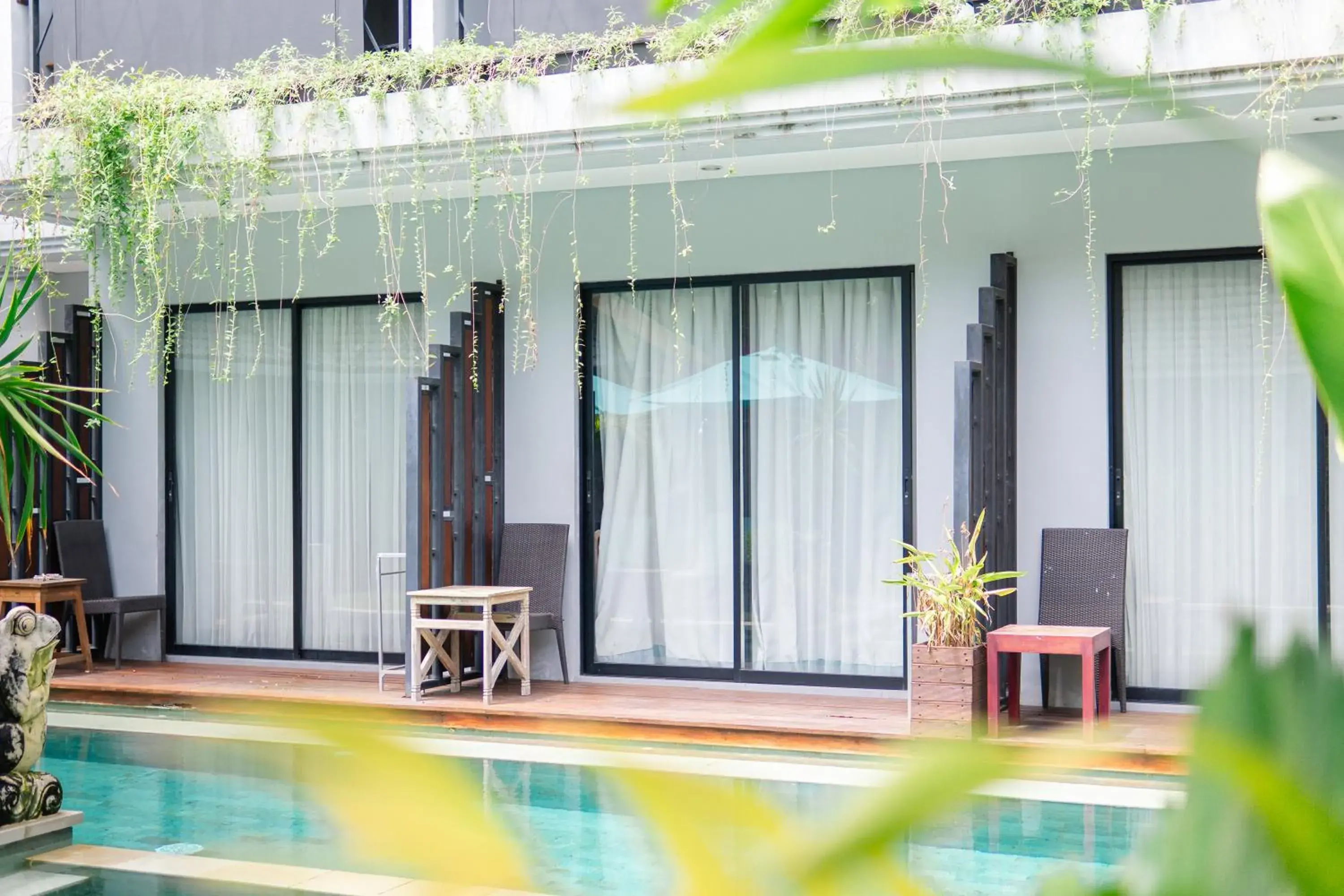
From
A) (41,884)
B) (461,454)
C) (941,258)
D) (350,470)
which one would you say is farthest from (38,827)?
(941,258)

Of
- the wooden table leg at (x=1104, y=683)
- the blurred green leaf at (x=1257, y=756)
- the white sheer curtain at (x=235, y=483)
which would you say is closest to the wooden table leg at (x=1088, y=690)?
the wooden table leg at (x=1104, y=683)

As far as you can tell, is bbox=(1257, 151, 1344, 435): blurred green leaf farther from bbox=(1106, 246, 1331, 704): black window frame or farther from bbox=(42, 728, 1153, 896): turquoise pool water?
bbox=(1106, 246, 1331, 704): black window frame

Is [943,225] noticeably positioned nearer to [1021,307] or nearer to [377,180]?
[1021,307]

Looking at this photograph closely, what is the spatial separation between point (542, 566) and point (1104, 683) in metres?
3.27

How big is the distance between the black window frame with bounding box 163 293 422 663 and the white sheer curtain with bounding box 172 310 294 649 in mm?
34

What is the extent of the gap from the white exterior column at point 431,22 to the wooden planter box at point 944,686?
4226mm

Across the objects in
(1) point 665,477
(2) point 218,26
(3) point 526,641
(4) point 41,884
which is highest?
(2) point 218,26

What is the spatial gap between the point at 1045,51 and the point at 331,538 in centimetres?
551

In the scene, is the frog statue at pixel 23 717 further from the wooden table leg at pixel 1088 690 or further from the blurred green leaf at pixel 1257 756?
the blurred green leaf at pixel 1257 756

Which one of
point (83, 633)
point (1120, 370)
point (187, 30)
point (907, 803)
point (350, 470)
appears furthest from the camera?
point (350, 470)

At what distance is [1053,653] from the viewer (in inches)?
268

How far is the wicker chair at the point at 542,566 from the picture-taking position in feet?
27.1

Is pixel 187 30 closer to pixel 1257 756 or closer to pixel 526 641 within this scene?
pixel 526 641

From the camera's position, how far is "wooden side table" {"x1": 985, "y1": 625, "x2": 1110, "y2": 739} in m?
6.40
